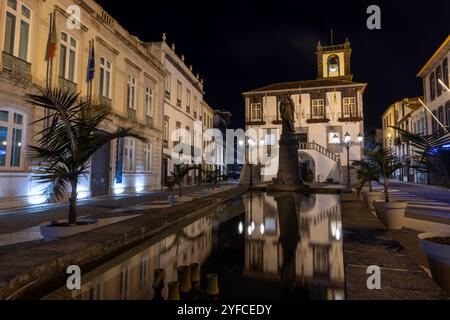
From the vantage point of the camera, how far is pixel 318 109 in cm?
3309

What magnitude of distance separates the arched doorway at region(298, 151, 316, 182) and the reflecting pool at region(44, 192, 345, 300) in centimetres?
2106

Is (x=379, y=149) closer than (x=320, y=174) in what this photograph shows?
Yes

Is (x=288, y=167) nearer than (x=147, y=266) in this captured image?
No

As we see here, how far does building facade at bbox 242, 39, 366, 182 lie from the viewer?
29.6m

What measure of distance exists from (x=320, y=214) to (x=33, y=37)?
11752 mm

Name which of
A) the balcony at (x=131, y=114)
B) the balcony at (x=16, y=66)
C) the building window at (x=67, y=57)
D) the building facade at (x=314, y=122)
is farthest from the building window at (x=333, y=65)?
the balcony at (x=16, y=66)

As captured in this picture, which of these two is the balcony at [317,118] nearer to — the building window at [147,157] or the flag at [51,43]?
the building window at [147,157]

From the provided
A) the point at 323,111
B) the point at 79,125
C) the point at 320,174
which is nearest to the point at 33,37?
the point at 79,125

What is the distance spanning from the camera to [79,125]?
5.07 metres

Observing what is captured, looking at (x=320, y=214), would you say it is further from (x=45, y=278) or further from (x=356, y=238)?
(x=45, y=278)

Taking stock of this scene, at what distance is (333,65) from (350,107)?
11026mm

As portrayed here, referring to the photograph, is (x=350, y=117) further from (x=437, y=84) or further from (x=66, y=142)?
(x=66, y=142)

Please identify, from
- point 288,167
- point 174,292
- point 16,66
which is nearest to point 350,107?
point 288,167

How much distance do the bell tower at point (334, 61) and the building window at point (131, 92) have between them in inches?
1218
